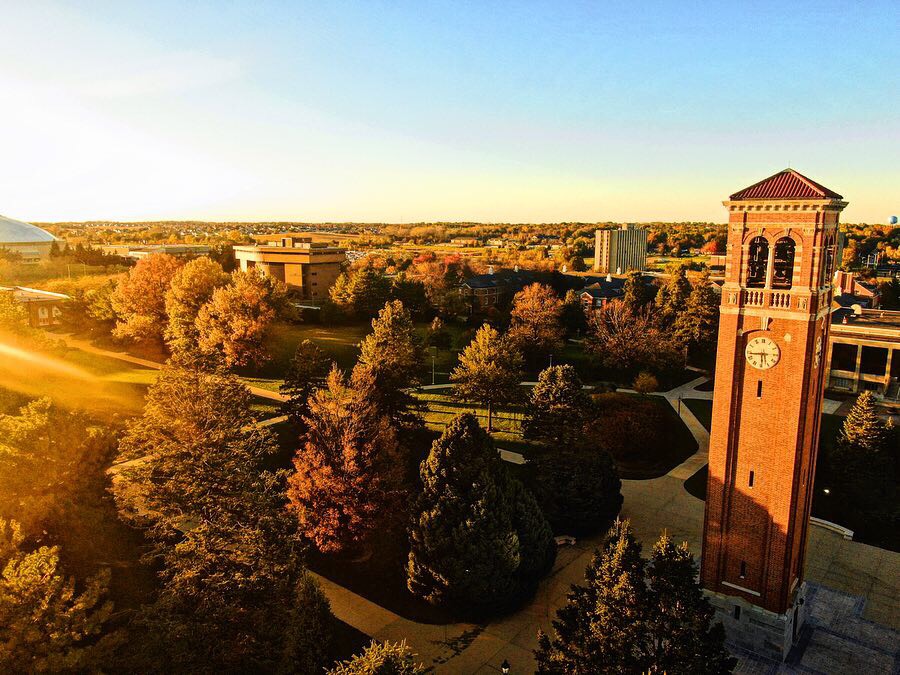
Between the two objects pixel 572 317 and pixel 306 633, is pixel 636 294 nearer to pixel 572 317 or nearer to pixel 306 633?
pixel 572 317

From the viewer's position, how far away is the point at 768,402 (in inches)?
858

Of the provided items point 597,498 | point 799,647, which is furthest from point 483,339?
point 799,647

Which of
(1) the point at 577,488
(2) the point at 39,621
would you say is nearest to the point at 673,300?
(1) the point at 577,488

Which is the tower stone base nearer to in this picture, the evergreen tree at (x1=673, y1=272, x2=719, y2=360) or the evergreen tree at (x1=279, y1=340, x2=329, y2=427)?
the evergreen tree at (x1=279, y1=340, x2=329, y2=427)

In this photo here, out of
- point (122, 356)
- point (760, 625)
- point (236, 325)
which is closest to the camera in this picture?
point (760, 625)

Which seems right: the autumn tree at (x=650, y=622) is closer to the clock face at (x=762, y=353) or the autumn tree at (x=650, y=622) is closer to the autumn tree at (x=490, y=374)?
the clock face at (x=762, y=353)

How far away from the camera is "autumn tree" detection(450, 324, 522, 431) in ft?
145

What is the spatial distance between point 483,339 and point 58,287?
63.8 metres

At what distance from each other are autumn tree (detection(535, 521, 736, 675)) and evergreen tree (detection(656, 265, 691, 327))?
2280 inches

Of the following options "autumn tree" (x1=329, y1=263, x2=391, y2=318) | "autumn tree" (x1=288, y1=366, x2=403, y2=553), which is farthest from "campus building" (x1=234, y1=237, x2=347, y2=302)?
"autumn tree" (x1=288, y1=366, x2=403, y2=553)

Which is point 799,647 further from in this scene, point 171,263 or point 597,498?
point 171,263

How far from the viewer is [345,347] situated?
6538 centimetres

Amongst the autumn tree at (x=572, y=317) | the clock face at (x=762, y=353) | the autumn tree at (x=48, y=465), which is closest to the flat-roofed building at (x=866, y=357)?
the autumn tree at (x=572, y=317)

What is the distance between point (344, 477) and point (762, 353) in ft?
59.6
